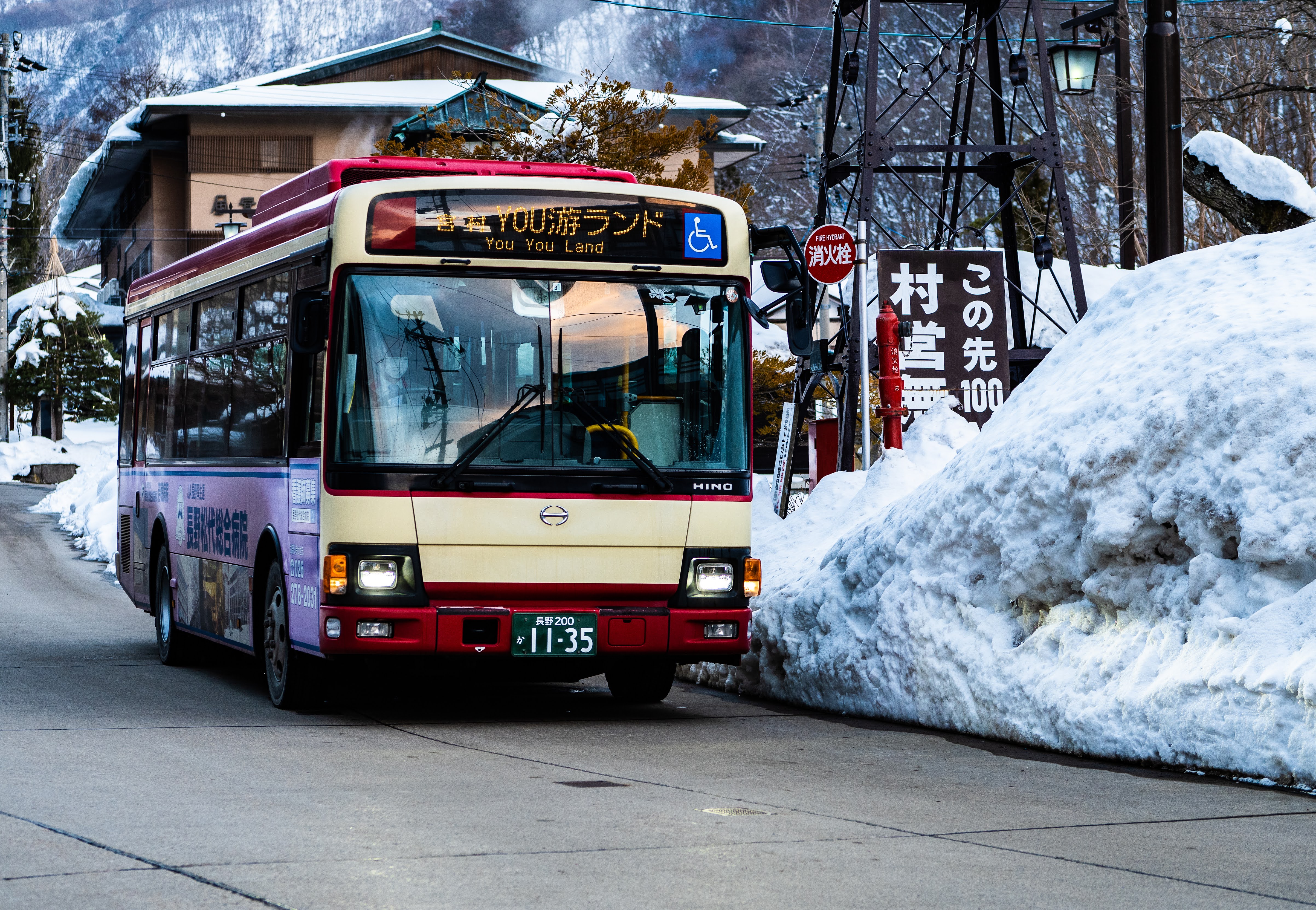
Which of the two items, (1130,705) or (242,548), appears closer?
(1130,705)

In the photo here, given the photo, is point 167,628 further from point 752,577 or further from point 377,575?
point 752,577

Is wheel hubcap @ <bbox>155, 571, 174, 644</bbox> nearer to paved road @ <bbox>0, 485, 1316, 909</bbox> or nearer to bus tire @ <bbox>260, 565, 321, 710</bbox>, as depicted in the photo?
paved road @ <bbox>0, 485, 1316, 909</bbox>

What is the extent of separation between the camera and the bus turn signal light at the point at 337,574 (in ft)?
32.5

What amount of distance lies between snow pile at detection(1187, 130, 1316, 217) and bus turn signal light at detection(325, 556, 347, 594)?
10879mm

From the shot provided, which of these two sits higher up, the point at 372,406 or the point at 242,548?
the point at 372,406

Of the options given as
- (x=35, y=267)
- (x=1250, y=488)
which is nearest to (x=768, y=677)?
(x=1250, y=488)

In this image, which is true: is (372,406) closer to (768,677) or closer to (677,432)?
(677,432)

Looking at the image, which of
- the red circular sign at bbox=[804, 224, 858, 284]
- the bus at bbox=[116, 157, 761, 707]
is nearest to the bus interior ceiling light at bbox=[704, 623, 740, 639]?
the bus at bbox=[116, 157, 761, 707]

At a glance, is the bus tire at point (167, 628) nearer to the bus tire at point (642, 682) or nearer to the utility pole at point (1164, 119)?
the bus tire at point (642, 682)

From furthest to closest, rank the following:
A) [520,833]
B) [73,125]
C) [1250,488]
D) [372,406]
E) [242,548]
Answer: [73,125] → [242,548] → [372,406] → [1250,488] → [520,833]

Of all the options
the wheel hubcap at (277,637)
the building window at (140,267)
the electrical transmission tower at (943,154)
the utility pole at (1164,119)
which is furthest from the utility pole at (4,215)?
the utility pole at (1164,119)

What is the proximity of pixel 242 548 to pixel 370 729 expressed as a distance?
2.00 metres

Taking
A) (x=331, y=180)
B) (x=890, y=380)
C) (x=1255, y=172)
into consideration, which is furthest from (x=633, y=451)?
(x=1255, y=172)

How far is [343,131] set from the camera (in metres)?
55.9
